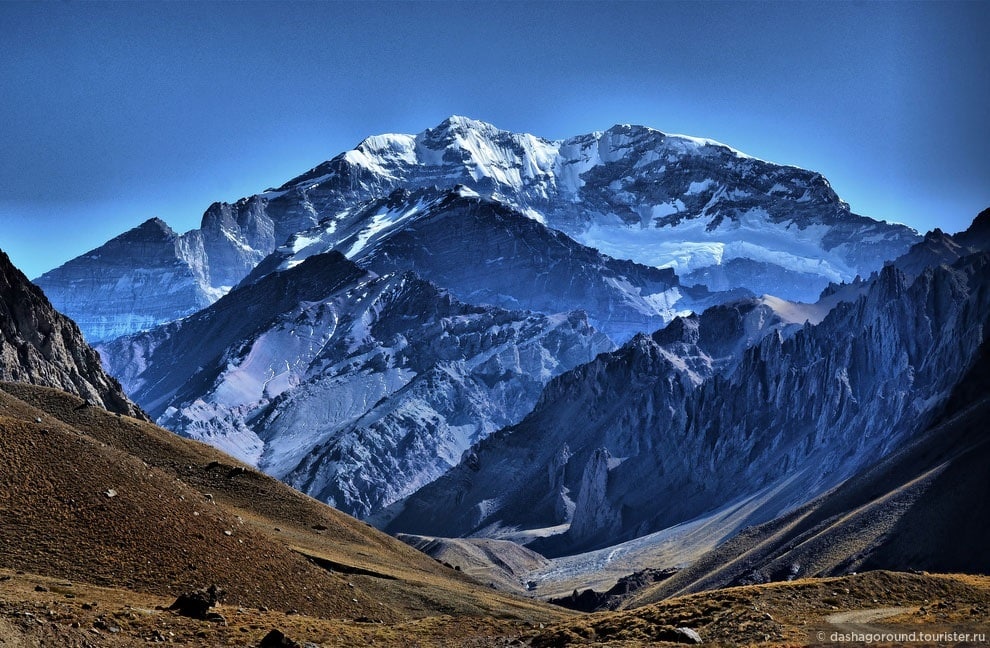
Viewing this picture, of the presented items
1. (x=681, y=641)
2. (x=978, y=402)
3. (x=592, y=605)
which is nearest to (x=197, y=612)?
(x=681, y=641)

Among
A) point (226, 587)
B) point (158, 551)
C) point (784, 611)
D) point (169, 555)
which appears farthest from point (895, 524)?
point (158, 551)

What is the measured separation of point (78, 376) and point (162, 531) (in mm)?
59967

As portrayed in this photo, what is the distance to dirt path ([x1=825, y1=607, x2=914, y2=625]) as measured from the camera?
4772cm

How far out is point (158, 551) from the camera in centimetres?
6150

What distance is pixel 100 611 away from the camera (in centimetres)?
4794

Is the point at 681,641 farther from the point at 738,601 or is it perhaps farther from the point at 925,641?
the point at 925,641

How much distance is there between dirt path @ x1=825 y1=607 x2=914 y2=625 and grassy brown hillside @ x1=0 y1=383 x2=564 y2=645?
1917 cm

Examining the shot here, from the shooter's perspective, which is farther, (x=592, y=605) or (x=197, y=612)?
(x=592, y=605)

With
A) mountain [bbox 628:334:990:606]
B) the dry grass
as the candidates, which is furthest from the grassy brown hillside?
mountain [bbox 628:334:990:606]

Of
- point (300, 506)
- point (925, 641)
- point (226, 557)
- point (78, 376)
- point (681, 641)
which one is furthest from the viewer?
point (78, 376)

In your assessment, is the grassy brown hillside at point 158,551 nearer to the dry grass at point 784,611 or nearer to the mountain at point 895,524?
the dry grass at point 784,611

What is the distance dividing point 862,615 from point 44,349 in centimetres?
8936

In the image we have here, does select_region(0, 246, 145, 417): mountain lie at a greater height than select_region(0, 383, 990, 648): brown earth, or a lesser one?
greater

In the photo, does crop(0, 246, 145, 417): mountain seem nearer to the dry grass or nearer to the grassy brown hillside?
the grassy brown hillside
